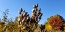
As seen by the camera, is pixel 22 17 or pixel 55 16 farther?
pixel 55 16

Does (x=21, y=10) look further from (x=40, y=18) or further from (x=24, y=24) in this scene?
(x=40, y=18)

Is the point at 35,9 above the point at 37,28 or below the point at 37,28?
above

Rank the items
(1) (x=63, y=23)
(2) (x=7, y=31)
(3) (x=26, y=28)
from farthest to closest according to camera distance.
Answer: (1) (x=63, y=23) < (2) (x=7, y=31) < (3) (x=26, y=28)

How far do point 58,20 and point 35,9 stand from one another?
Answer: 1740mm

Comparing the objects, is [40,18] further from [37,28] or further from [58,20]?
[58,20]

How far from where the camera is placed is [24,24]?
719 centimetres

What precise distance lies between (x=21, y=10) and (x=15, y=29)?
1.04 metres

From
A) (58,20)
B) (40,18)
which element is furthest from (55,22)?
(40,18)

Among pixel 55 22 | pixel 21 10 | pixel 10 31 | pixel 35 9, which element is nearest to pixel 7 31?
pixel 10 31

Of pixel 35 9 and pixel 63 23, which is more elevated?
pixel 35 9

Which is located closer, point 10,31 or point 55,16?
point 10,31

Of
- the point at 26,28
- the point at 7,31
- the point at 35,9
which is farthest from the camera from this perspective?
the point at 35,9

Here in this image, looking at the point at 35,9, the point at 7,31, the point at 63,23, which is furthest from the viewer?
the point at 63,23

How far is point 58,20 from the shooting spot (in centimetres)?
1041
